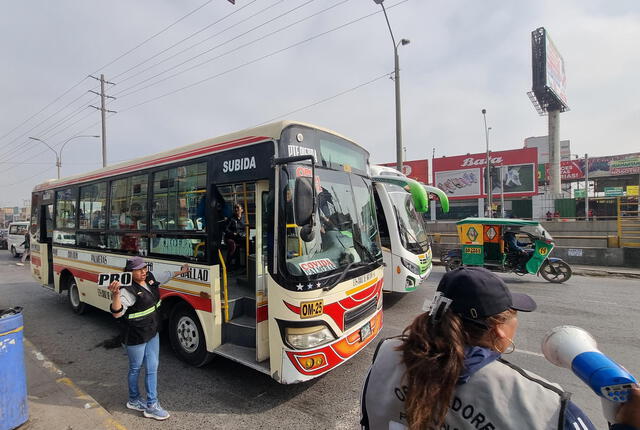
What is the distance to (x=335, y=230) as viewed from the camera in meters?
4.05

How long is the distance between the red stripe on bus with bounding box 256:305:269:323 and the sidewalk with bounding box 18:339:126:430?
1.62m

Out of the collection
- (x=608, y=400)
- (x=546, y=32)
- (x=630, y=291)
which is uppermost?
(x=546, y=32)

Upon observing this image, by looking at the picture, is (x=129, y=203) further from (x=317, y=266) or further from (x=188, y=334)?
(x=317, y=266)

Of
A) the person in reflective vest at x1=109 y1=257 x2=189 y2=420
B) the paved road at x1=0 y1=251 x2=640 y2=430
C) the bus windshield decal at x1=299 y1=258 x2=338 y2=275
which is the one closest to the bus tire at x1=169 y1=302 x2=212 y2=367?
the paved road at x1=0 y1=251 x2=640 y2=430

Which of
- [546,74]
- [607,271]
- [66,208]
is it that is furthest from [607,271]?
[546,74]

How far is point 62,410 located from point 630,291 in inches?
467

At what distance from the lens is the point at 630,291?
28.2ft

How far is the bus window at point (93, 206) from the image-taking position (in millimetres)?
6270

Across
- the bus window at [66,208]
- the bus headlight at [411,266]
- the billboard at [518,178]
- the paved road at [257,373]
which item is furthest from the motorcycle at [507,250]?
the billboard at [518,178]

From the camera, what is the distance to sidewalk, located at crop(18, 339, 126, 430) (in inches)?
130

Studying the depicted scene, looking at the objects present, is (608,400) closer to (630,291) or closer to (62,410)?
(62,410)

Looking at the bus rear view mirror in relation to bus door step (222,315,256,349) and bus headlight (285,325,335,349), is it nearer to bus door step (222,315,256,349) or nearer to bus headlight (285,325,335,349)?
bus headlight (285,325,335,349)

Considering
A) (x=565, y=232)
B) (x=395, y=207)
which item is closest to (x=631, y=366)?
(x=395, y=207)

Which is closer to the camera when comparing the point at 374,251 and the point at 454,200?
the point at 374,251
